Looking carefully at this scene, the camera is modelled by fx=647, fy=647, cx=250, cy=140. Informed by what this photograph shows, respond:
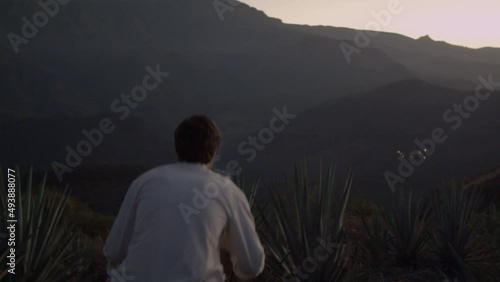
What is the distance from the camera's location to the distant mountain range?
5706 cm

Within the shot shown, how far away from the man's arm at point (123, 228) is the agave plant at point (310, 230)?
209cm

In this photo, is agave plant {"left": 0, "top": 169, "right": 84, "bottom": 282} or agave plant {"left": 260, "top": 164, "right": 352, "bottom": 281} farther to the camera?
agave plant {"left": 260, "top": 164, "right": 352, "bottom": 281}

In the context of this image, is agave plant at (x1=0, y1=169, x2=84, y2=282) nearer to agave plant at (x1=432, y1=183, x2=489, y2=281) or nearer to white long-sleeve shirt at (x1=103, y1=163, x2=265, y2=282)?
white long-sleeve shirt at (x1=103, y1=163, x2=265, y2=282)

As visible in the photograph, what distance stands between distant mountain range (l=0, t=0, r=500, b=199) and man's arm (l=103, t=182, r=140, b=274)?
1858 cm

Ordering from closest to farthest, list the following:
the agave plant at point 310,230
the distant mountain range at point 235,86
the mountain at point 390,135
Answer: the agave plant at point 310,230 < the mountain at point 390,135 < the distant mountain range at point 235,86

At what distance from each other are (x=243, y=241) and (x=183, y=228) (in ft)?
0.85

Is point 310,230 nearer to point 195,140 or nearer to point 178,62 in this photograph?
point 195,140

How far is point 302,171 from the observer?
480cm

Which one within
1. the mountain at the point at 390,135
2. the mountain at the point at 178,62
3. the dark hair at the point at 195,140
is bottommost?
the mountain at the point at 390,135

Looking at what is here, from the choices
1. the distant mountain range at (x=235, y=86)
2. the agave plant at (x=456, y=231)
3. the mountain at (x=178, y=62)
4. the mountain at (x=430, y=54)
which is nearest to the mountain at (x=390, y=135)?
the distant mountain range at (x=235, y=86)

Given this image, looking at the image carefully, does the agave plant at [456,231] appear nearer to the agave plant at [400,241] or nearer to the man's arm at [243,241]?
the agave plant at [400,241]

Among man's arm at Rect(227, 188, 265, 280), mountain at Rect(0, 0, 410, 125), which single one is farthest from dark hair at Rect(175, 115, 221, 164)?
mountain at Rect(0, 0, 410, 125)

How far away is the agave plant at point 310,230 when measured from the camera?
4.66 meters

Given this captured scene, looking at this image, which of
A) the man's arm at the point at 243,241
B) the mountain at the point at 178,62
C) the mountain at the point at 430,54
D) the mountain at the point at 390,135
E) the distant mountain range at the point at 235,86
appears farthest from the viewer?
the mountain at the point at 430,54
